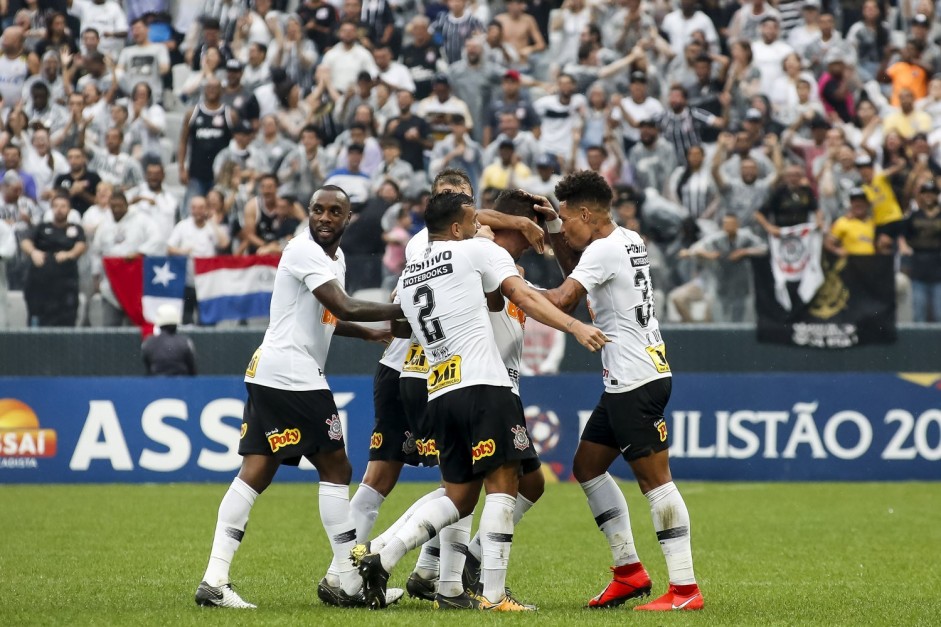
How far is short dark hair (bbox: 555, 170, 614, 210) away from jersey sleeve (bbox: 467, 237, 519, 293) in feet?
1.98

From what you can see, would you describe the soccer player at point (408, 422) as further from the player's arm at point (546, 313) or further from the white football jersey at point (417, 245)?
the player's arm at point (546, 313)

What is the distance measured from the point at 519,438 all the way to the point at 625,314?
0.99m

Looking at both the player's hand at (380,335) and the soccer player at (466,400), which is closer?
the soccer player at (466,400)

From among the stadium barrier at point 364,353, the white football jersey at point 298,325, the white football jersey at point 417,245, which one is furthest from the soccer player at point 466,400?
the stadium barrier at point 364,353

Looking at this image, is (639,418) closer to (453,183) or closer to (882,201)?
(453,183)

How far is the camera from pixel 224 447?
636 inches

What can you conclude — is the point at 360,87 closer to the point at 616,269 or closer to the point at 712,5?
the point at 712,5

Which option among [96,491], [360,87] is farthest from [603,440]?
[360,87]

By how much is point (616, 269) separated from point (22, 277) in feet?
34.8

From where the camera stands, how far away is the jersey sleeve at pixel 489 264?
7539 millimetres

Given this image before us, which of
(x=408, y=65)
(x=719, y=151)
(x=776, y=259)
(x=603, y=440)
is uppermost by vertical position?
(x=408, y=65)

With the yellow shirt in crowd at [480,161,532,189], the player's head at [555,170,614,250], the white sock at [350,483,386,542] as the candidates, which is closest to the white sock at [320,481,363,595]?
the white sock at [350,483,386,542]

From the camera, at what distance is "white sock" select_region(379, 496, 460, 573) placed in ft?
24.3

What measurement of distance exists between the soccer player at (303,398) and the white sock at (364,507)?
1.71 ft
